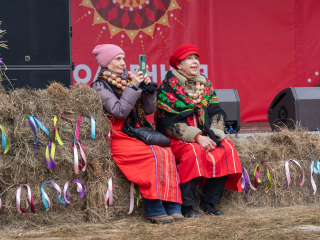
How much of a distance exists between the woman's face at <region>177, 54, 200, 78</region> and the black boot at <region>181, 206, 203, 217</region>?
1.14 meters

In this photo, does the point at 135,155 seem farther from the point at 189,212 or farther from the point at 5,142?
the point at 5,142

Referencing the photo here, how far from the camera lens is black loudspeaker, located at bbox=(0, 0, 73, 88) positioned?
4.36 m

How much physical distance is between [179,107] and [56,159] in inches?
43.9

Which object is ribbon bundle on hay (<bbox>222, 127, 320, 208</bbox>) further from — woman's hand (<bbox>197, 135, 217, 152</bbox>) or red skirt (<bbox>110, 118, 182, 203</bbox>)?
red skirt (<bbox>110, 118, 182, 203</bbox>)

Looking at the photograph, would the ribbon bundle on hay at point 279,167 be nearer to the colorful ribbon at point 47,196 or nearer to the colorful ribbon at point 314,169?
the colorful ribbon at point 314,169

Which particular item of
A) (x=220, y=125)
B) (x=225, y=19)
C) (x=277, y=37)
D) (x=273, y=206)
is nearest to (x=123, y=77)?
(x=220, y=125)

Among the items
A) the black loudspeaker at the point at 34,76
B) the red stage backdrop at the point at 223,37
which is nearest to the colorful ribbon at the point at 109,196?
the black loudspeaker at the point at 34,76

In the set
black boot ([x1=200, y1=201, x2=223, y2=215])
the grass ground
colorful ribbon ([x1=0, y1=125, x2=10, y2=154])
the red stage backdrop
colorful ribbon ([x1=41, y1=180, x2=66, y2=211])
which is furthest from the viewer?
the red stage backdrop

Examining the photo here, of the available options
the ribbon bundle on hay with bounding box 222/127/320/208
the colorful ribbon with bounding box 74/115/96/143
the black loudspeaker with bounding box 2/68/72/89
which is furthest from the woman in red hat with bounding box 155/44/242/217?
the black loudspeaker with bounding box 2/68/72/89

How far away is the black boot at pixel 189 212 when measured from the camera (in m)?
3.35

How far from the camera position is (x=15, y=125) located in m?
3.03

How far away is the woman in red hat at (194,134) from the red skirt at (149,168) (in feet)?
0.47

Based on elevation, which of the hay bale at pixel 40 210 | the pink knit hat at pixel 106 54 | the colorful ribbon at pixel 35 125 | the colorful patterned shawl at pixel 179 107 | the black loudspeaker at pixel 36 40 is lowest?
the hay bale at pixel 40 210

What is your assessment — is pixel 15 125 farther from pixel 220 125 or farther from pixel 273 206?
pixel 273 206
